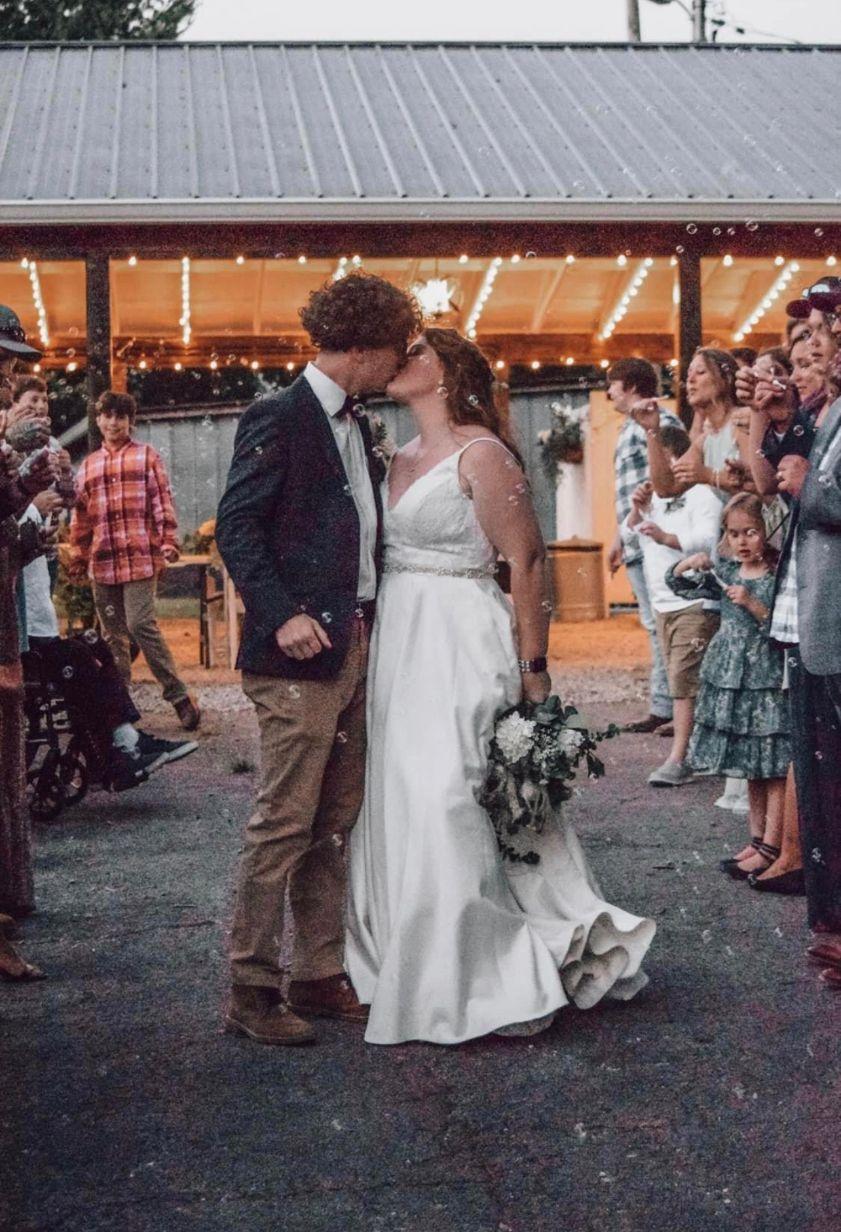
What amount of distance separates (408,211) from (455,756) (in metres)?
6.84

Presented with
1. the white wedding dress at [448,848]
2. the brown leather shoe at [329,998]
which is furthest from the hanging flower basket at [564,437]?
the brown leather shoe at [329,998]

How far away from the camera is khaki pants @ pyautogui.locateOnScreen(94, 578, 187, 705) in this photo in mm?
9844

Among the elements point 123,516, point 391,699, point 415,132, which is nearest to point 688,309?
point 415,132

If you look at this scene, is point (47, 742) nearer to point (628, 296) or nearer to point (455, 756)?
point (455, 756)

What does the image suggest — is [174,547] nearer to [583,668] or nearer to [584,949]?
[583,668]

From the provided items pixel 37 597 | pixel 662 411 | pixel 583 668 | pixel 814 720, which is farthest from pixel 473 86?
pixel 814 720

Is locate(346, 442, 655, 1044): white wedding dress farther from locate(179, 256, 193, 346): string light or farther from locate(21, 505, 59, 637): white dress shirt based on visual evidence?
locate(179, 256, 193, 346): string light

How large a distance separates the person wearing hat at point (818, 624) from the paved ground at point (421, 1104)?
0.26m

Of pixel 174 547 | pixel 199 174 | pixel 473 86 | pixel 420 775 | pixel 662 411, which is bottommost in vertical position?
pixel 420 775

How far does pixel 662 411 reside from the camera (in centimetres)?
846

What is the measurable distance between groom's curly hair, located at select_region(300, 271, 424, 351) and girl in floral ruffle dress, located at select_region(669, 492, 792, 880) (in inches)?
92.5

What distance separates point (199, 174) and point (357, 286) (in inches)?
281

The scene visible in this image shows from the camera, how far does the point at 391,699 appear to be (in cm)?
457

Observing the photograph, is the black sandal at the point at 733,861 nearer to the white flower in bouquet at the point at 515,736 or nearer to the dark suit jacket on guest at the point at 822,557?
the dark suit jacket on guest at the point at 822,557
